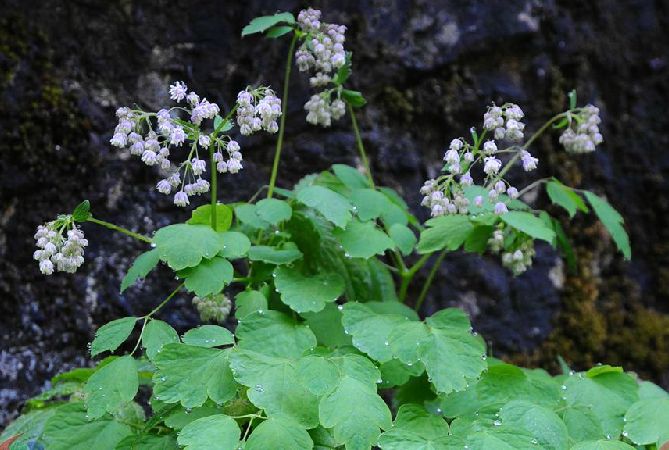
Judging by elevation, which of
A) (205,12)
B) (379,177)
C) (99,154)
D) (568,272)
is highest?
(205,12)

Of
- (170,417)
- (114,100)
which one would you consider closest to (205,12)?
(114,100)

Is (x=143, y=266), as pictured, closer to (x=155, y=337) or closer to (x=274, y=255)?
(x=155, y=337)

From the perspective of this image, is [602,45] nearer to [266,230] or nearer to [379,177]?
[379,177]

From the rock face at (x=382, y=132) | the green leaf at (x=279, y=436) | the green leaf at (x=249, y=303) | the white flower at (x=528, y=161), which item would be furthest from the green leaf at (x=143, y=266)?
the white flower at (x=528, y=161)

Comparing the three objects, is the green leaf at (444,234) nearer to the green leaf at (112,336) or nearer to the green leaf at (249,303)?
the green leaf at (249,303)

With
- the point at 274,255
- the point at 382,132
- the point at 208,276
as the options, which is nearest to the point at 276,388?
the point at 208,276

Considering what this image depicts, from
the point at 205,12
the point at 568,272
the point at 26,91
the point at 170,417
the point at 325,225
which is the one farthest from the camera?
the point at 568,272

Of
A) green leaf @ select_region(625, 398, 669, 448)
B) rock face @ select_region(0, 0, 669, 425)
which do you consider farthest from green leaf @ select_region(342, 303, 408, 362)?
rock face @ select_region(0, 0, 669, 425)
